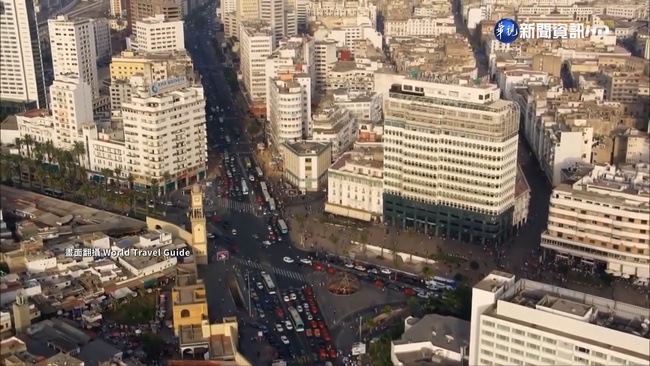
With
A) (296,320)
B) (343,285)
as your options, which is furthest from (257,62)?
(296,320)

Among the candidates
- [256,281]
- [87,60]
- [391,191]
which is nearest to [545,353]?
[256,281]

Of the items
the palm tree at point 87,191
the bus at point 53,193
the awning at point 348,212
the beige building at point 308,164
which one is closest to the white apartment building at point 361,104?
the beige building at point 308,164

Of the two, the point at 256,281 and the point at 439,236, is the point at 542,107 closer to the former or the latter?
the point at 439,236

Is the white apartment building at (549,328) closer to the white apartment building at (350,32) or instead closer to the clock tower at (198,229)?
the clock tower at (198,229)

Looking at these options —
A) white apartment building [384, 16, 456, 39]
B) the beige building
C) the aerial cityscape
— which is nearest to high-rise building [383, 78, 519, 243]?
the aerial cityscape

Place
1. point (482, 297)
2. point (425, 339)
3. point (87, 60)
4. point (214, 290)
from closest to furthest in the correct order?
point (482, 297)
point (425, 339)
point (214, 290)
point (87, 60)

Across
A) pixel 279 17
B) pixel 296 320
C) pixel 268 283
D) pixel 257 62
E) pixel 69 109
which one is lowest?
pixel 296 320

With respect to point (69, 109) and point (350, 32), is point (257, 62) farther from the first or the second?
point (69, 109)
